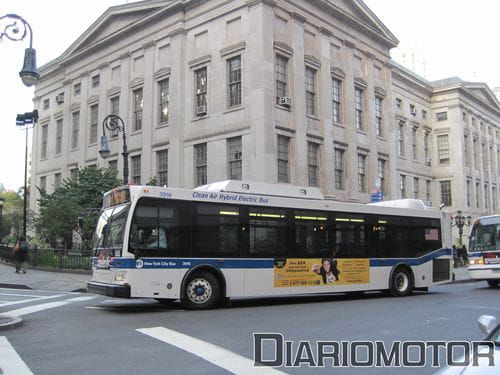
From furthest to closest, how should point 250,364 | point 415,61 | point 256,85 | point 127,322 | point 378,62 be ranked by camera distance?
point 415,61
point 378,62
point 256,85
point 127,322
point 250,364

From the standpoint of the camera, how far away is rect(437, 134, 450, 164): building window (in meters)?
53.0

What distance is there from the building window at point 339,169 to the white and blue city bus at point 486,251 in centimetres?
1419

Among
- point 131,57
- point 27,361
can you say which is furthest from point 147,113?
point 27,361

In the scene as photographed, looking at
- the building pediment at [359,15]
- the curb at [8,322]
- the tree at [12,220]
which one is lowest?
the curb at [8,322]

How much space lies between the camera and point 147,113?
35344 millimetres

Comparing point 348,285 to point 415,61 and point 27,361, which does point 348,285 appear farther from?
point 415,61

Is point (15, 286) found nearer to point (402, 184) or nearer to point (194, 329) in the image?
point (194, 329)

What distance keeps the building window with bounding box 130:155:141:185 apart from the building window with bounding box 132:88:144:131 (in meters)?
2.06

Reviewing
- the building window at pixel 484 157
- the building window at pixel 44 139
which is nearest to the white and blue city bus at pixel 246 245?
the building window at pixel 44 139

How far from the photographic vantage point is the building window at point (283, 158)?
2964 cm

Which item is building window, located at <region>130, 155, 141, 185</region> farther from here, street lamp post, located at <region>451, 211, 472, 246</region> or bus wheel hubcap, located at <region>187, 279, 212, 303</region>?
bus wheel hubcap, located at <region>187, 279, 212, 303</region>

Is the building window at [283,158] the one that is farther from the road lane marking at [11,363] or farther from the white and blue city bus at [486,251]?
the road lane marking at [11,363]

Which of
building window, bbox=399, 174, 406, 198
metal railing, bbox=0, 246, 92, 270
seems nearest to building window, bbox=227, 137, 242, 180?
metal railing, bbox=0, 246, 92, 270

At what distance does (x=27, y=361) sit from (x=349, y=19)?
33.0 m
